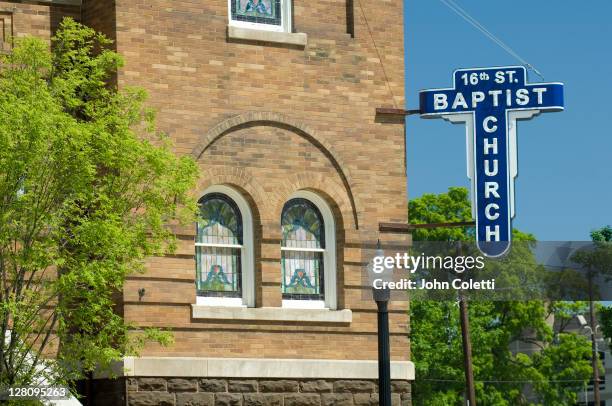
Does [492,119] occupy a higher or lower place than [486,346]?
higher

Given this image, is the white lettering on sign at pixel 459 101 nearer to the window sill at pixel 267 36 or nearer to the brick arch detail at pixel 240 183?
the window sill at pixel 267 36

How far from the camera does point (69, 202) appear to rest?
2184 cm

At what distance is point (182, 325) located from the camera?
25266 millimetres

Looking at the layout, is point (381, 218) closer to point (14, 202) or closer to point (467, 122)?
point (467, 122)

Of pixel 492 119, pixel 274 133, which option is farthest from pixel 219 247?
pixel 492 119

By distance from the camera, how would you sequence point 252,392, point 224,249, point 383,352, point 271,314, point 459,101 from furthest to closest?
point 459,101
point 224,249
point 271,314
point 252,392
point 383,352

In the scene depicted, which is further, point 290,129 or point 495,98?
point 495,98

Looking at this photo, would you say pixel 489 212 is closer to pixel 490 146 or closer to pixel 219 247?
pixel 490 146

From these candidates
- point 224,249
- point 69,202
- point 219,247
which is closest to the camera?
point 69,202

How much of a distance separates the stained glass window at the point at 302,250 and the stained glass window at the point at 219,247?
89 centimetres

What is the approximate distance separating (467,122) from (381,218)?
2.34 meters

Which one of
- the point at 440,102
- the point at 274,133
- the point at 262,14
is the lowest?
the point at 274,133

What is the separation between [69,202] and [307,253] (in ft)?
21.1

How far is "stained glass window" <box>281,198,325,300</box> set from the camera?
2692 centimetres
